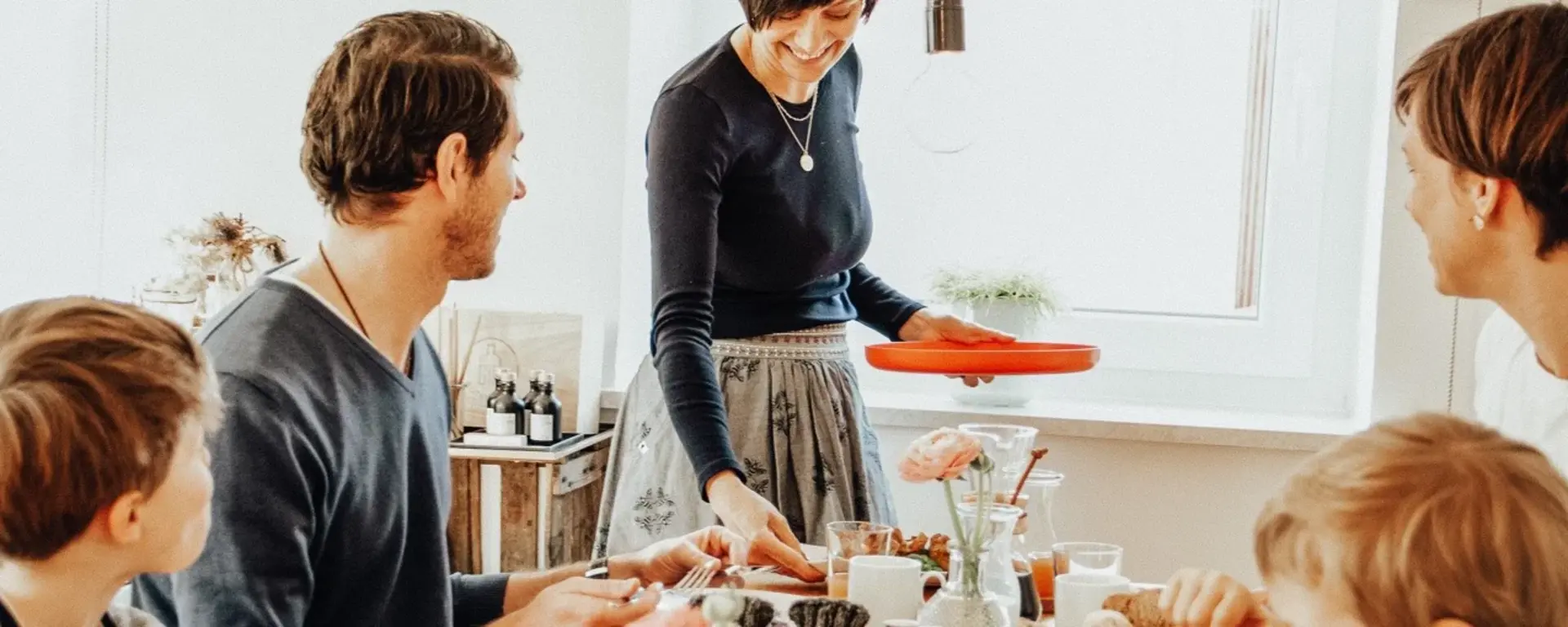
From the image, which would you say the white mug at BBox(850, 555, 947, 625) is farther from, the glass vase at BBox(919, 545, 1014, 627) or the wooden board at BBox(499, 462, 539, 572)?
the wooden board at BBox(499, 462, 539, 572)

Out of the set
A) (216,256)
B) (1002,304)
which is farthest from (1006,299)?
(216,256)

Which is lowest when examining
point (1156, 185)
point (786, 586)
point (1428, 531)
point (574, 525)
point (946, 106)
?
point (574, 525)

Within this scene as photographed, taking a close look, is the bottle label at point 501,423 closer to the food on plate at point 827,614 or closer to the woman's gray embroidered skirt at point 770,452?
the woman's gray embroidered skirt at point 770,452

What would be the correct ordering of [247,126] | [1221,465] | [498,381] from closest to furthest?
[1221,465] < [498,381] < [247,126]

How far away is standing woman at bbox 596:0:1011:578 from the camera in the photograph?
2096 millimetres

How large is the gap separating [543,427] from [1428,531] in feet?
6.57

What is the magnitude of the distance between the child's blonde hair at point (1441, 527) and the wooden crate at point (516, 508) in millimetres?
1887

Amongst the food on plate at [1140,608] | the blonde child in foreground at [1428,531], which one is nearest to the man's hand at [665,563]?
the food on plate at [1140,608]

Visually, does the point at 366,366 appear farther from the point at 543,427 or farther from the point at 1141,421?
the point at 1141,421

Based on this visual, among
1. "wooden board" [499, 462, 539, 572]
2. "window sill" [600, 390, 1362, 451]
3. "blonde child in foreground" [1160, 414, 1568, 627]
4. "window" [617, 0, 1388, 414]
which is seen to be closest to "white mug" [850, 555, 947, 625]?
"blonde child in foreground" [1160, 414, 1568, 627]

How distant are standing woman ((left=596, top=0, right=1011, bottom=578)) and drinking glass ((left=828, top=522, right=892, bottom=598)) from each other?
1.11ft

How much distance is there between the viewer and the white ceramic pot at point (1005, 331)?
9.32ft

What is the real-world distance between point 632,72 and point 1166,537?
1.34 m

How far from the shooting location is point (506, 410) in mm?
2852
